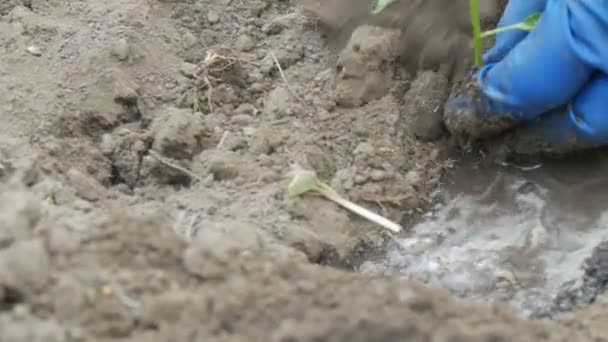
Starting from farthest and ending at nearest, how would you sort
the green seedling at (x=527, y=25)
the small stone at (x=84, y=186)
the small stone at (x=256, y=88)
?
the small stone at (x=256, y=88)
the green seedling at (x=527, y=25)
the small stone at (x=84, y=186)

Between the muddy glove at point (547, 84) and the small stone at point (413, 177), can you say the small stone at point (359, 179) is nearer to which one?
the small stone at point (413, 177)

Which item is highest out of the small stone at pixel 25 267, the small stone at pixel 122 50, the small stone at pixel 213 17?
the small stone at pixel 25 267

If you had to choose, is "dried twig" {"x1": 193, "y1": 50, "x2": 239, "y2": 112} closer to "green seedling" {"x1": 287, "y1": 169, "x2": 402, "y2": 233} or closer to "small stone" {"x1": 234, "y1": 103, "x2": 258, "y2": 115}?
"small stone" {"x1": 234, "y1": 103, "x2": 258, "y2": 115}

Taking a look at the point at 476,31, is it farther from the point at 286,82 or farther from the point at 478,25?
the point at 286,82

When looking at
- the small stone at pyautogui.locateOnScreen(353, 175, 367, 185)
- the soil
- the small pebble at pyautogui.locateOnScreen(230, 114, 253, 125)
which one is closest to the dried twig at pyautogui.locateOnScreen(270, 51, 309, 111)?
the soil

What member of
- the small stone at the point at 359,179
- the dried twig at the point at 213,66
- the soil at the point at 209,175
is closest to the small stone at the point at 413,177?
the soil at the point at 209,175

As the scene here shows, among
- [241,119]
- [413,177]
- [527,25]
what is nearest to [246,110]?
[241,119]
